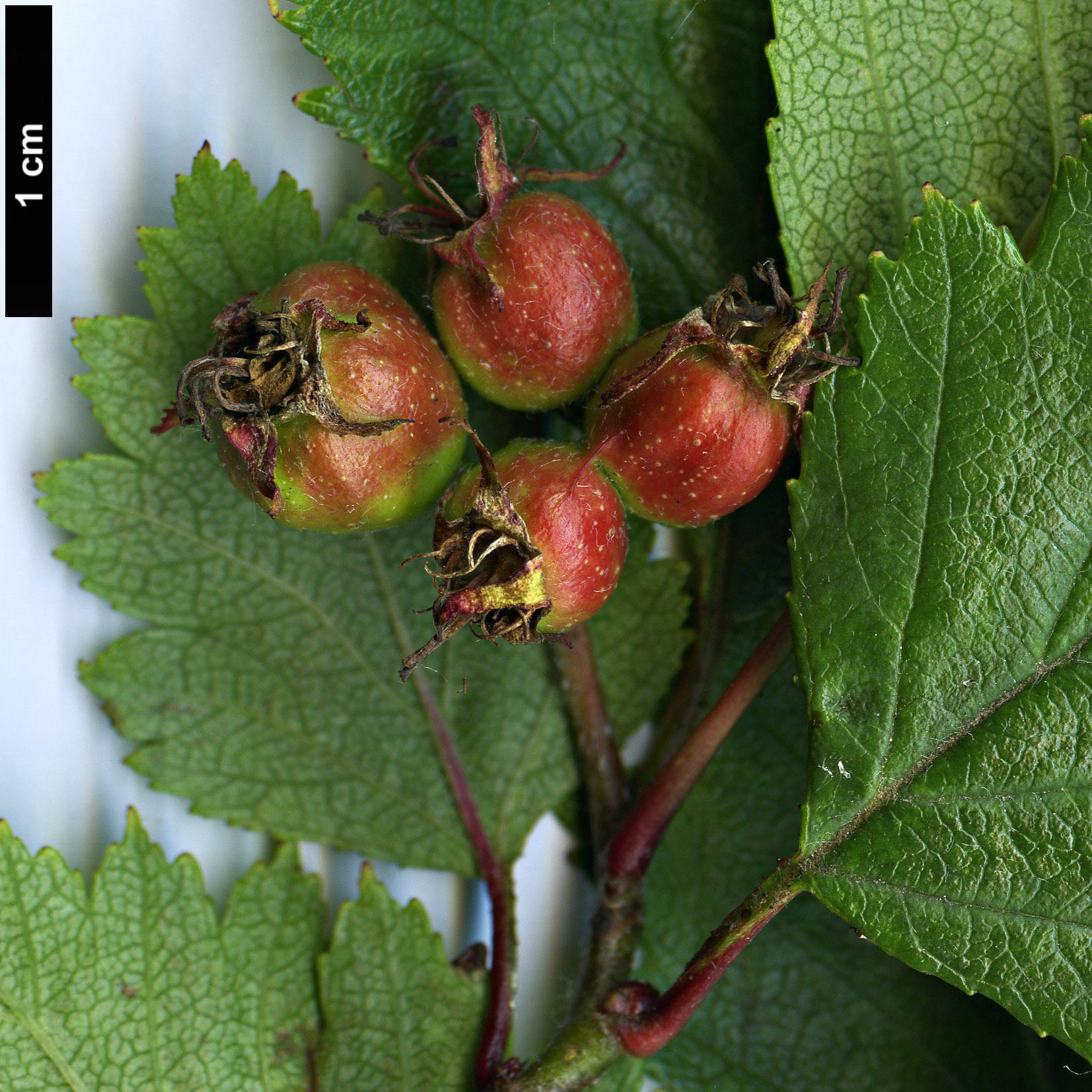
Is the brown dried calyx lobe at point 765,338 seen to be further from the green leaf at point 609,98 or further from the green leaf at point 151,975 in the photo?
the green leaf at point 151,975

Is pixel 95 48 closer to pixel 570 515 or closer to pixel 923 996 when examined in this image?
pixel 570 515

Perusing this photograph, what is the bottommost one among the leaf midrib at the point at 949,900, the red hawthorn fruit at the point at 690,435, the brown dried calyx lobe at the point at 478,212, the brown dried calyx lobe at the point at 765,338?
the leaf midrib at the point at 949,900

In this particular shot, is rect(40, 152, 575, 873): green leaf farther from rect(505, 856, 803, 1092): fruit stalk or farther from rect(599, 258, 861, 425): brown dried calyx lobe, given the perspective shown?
rect(599, 258, 861, 425): brown dried calyx lobe

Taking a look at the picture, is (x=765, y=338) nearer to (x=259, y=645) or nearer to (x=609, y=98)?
(x=609, y=98)

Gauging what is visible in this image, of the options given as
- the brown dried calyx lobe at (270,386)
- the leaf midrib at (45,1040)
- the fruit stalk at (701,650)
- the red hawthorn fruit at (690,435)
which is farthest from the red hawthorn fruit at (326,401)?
the leaf midrib at (45,1040)

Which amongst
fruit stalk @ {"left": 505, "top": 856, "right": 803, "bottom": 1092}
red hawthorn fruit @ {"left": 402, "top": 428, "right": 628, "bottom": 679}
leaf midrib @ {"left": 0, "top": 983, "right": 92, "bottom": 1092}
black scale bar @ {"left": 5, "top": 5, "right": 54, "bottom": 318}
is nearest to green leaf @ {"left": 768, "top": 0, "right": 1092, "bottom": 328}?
red hawthorn fruit @ {"left": 402, "top": 428, "right": 628, "bottom": 679}

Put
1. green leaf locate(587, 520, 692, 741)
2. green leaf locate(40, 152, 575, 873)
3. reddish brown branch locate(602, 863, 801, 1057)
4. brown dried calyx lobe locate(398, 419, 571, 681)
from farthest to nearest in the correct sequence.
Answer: green leaf locate(587, 520, 692, 741), green leaf locate(40, 152, 575, 873), reddish brown branch locate(602, 863, 801, 1057), brown dried calyx lobe locate(398, 419, 571, 681)
